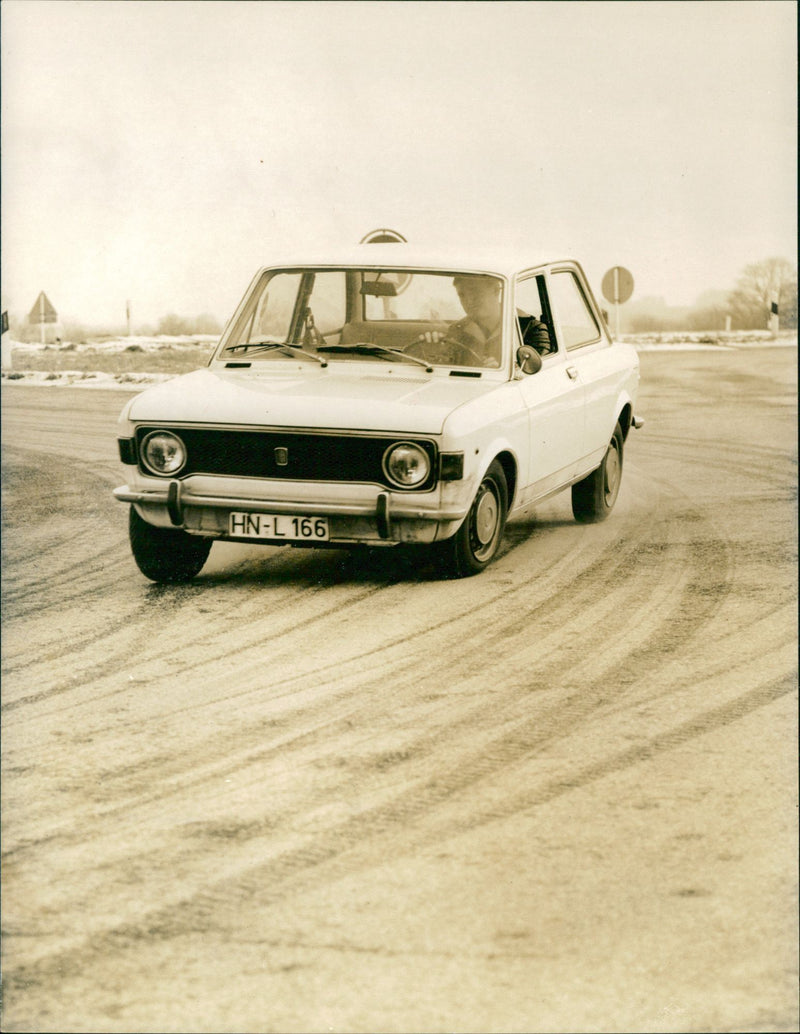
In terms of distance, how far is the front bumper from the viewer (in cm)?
452

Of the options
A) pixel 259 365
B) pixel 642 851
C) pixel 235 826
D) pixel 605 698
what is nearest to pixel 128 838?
pixel 235 826

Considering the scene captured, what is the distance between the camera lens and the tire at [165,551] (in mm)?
4781

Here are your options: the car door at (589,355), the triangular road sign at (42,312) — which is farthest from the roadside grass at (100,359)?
the car door at (589,355)

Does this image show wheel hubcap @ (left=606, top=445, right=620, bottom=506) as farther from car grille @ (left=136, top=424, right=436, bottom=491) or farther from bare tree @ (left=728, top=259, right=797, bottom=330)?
bare tree @ (left=728, top=259, right=797, bottom=330)

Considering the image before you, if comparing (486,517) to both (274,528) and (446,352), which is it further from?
(274,528)

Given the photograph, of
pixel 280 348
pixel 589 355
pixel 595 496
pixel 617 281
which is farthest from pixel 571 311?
pixel 280 348

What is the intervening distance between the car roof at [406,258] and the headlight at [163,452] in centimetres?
126

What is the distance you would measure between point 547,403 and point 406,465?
1.13 metres

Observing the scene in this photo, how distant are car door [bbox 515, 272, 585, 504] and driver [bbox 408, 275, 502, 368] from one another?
14 cm

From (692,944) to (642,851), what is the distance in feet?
1.21

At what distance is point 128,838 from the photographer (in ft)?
9.43

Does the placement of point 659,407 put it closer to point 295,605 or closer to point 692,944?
point 295,605

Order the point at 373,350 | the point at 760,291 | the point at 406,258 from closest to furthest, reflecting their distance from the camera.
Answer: the point at 373,350
the point at 406,258
the point at 760,291

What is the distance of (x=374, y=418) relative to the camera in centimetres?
467
